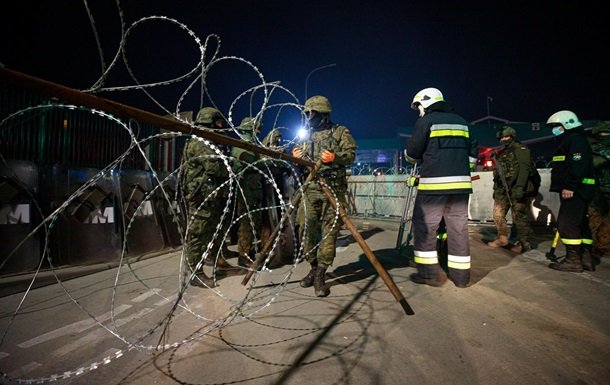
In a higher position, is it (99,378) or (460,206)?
(460,206)

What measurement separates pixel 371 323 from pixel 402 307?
1.54 ft

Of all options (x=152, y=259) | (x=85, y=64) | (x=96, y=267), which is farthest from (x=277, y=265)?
(x=85, y=64)

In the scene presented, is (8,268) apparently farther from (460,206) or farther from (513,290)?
(513,290)

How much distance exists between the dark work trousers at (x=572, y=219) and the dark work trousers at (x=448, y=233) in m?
1.71

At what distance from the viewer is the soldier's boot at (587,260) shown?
3994 mm

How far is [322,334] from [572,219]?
3.86 m

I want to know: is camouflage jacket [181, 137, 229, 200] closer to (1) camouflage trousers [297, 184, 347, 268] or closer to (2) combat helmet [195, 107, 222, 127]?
(2) combat helmet [195, 107, 222, 127]

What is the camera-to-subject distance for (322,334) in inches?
94.8

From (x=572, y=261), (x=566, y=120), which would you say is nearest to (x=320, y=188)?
(x=572, y=261)

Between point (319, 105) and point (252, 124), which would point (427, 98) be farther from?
point (252, 124)

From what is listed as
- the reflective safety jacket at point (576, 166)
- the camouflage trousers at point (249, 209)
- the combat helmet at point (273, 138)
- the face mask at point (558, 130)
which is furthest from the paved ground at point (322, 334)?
the combat helmet at point (273, 138)

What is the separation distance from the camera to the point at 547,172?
26.7 ft

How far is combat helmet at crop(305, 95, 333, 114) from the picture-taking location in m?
3.75

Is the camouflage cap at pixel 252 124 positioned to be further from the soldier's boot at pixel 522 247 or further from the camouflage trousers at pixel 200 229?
the soldier's boot at pixel 522 247
